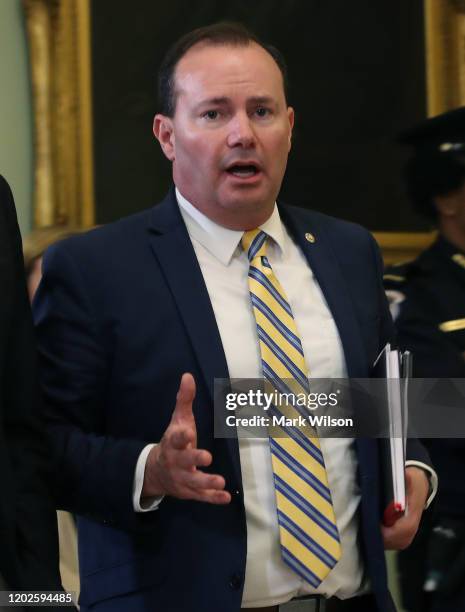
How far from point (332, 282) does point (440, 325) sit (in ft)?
1.93

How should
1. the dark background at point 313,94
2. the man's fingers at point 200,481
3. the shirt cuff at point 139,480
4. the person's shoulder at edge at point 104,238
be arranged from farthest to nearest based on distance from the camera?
the dark background at point 313,94
the person's shoulder at edge at point 104,238
the shirt cuff at point 139,480
the man's fingers at point 200,481

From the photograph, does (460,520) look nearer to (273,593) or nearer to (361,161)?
(273,593)

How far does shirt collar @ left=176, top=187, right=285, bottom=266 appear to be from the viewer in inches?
88.5

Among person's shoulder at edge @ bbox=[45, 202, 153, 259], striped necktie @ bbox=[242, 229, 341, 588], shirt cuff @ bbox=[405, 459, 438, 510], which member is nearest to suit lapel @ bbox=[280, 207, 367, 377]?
striped necktie @ bbox=[242, 229, 341, 588]

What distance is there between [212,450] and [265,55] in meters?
0.90

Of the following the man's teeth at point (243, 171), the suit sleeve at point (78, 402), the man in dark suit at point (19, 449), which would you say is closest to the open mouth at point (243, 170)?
the man's teeth at point (243, 171)

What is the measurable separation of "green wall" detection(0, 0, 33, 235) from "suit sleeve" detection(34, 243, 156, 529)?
133 cm

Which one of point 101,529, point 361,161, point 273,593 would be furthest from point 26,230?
point 273,593

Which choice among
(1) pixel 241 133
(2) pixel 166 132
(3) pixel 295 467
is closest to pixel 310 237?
(1) pixel 241 133

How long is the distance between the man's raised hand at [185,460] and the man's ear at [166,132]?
750 millimetres

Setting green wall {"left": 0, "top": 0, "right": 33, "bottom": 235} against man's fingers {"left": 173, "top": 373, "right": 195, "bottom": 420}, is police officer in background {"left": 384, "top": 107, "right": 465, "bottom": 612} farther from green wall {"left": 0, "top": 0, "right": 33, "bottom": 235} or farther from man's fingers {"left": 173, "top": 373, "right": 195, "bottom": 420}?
green wall {"left": 0, "top": 0, "right": 33, "bottom": 235}

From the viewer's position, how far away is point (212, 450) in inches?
80.4

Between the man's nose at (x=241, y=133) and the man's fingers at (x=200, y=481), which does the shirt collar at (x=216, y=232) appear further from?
the man's fingers at (x=200, y=481)

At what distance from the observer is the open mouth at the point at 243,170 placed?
2.24 m
